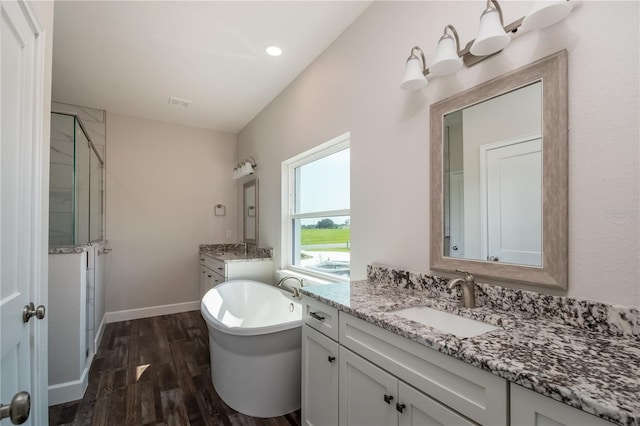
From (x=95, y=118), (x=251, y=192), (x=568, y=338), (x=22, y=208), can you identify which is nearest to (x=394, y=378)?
(x=568, y=338)

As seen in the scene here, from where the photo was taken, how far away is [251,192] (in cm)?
411

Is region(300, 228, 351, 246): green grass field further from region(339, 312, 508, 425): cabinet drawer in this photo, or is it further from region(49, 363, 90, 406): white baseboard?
region(49, 363, 90, 406): white baseboard

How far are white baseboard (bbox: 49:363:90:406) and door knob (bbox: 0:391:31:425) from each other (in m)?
1.97

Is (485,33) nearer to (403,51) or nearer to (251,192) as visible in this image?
(403,51)

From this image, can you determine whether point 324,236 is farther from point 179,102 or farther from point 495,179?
point 179,102

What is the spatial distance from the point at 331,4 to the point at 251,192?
2593mm

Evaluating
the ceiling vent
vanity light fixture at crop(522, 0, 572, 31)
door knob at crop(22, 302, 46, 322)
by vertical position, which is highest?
the ceiling vent

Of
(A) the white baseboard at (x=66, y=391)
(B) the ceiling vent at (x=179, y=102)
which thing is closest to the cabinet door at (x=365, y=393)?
(A) the white baseboard at (x=66, y=391)

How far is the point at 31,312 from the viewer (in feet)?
3.55

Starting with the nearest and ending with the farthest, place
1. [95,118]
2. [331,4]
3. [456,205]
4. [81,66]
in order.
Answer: [456,205] → [331,4] → [81,66] → [95,118]

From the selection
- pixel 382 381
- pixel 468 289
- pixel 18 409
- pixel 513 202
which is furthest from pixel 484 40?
pixel 18 409

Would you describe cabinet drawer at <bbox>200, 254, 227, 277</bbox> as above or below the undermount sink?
below

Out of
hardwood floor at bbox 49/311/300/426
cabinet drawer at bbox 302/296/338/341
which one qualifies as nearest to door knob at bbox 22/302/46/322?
cabinet drawer at bbox 302/296/338/341

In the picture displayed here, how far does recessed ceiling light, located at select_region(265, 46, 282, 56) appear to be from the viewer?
248 cm
